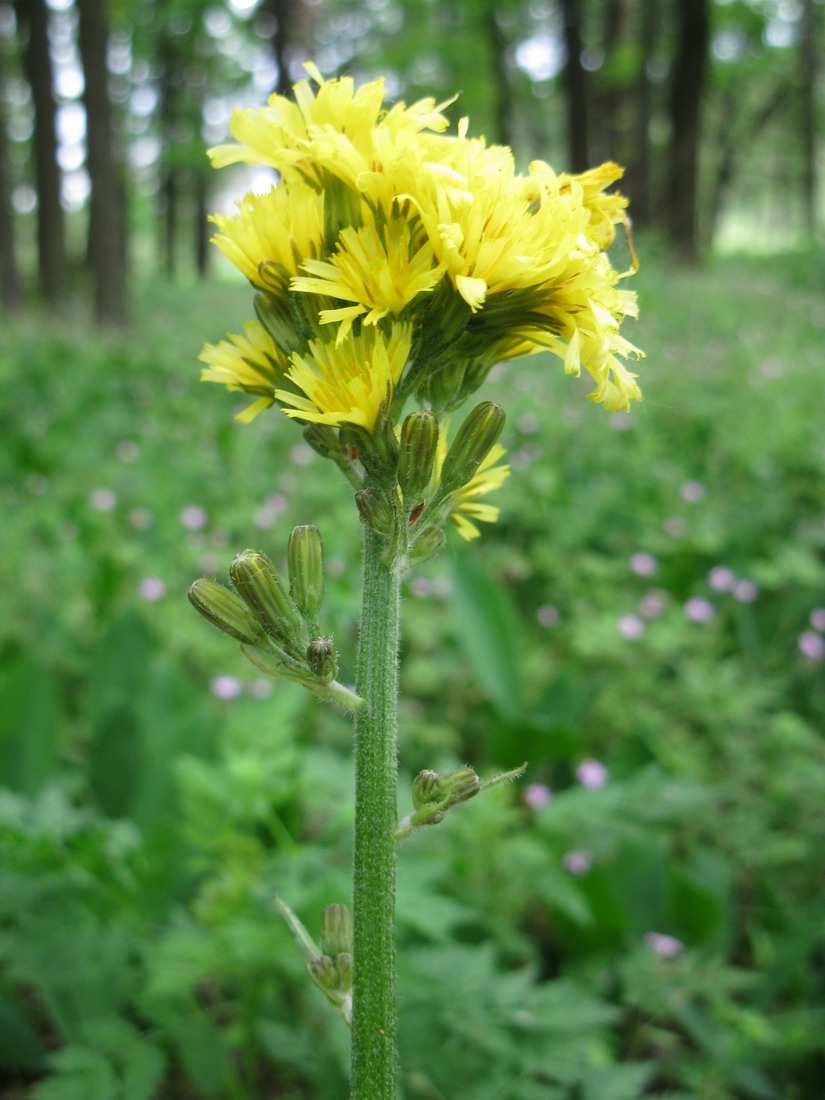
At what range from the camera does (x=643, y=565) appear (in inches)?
129

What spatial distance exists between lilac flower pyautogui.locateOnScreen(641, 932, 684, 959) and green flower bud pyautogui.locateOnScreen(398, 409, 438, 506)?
154 centimetres

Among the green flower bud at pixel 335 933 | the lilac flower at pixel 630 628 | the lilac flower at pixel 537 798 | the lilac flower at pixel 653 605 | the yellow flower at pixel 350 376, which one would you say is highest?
the yellow flower at pixel 350 376

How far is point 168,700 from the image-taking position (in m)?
2.34

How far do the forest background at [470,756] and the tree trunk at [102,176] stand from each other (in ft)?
9.62

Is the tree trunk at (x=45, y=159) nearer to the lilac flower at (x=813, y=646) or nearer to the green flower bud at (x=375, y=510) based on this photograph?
the lilac flower at (x=813, y=646)

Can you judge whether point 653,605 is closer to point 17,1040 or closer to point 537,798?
point 537,798

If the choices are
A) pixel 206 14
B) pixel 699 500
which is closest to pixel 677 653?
pixel 699 500

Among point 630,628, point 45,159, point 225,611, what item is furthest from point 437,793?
point 45,159

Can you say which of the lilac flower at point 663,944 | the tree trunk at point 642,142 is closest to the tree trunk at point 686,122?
the tree trunk at point 642,142

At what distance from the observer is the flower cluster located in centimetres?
88

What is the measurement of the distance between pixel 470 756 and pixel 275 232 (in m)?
2.16

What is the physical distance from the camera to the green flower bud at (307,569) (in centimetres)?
102

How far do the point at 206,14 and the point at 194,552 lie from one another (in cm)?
1254

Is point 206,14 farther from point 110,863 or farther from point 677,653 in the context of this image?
point 110,863
